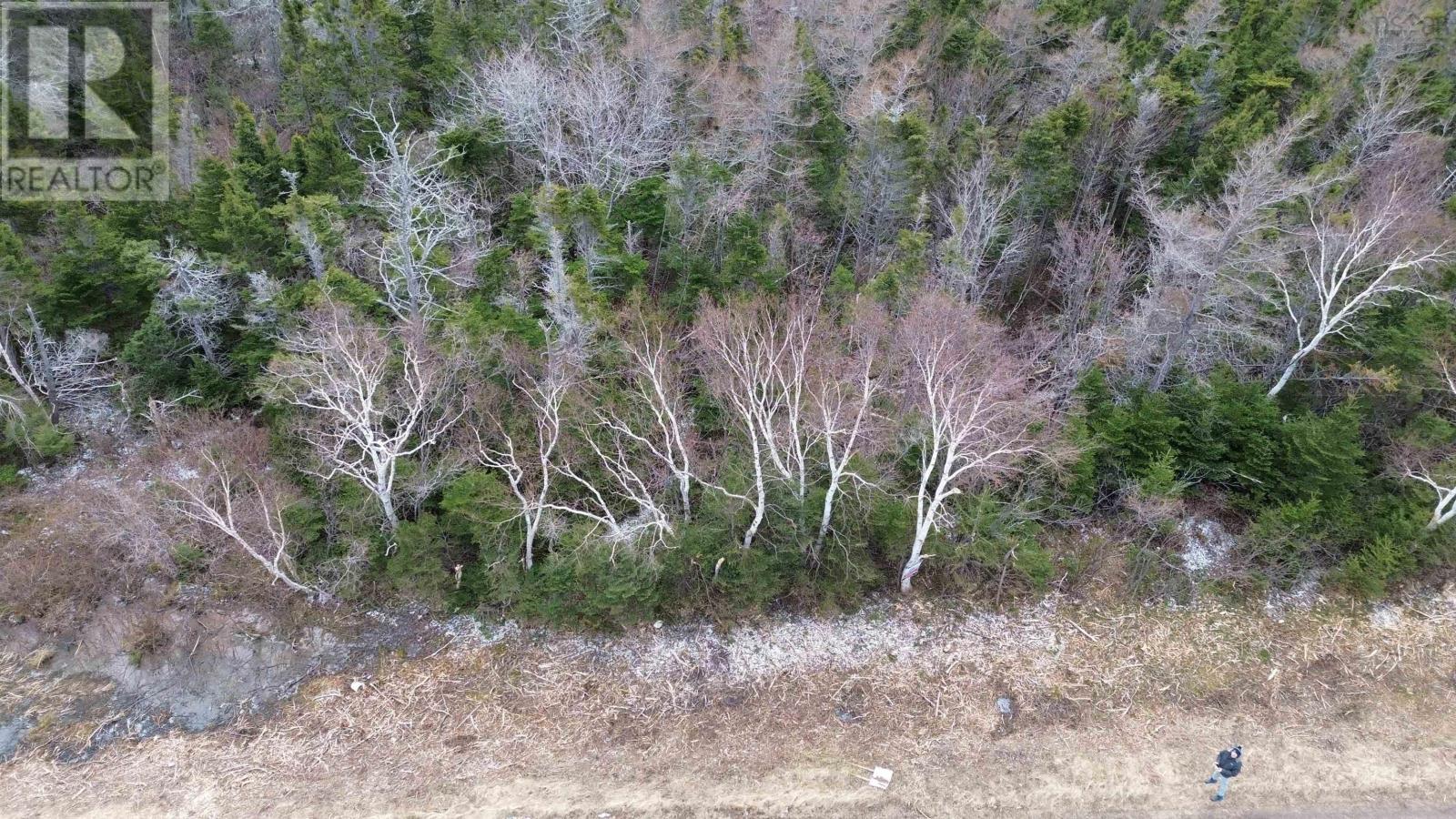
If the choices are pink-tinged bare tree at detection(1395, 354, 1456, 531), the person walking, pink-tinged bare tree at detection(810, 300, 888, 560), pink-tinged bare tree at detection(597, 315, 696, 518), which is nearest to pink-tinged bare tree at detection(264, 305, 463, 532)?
pink-tinged bare tree at detection(597, 315, 696, 518)

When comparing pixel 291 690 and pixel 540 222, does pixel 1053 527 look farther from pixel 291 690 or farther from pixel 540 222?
pixel 291 690

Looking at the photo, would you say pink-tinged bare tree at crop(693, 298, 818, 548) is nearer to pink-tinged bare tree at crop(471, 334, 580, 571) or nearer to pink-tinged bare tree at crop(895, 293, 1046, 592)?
pink-tinged bare tree at crop(895, 293, 1046, 592)

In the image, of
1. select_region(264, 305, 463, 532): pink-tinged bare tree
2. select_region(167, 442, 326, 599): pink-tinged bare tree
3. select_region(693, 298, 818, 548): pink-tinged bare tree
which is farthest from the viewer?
select_region(167, 442, 326, 599): pink-tinged bare tree

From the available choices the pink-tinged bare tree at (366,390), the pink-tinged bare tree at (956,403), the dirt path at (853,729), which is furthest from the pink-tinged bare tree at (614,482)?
the pink-tinged bare tree at (956,403)

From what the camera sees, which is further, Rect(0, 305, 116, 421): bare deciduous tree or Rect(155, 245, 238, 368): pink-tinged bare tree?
Rect(0, 305, 116, 421): bare deciduous tree

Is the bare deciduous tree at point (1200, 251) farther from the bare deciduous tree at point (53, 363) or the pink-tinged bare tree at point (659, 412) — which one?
the bare deciduous tree at point (53, 363)
